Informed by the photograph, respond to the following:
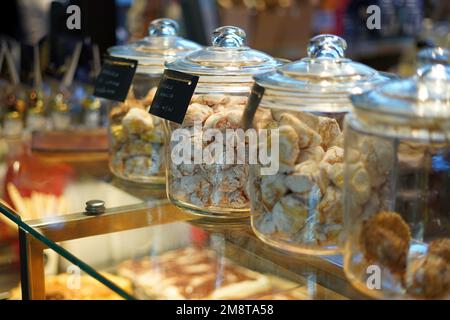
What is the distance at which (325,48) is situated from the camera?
1.02 metres

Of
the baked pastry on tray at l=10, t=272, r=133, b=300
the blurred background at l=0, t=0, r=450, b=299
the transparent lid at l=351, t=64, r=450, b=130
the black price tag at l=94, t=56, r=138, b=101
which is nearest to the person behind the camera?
the transparent lid at l=351, t=64, r=450, b=130

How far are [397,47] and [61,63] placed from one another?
2.24 meters

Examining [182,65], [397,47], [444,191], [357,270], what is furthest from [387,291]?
[397,47]

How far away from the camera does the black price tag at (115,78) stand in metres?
1.43

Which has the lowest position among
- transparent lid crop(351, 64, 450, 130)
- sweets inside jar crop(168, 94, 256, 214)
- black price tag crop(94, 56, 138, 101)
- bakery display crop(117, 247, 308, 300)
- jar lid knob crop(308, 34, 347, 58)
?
bakery display crop(117, 247, 308, 300)

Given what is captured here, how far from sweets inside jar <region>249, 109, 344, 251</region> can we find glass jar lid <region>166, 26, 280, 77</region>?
18cm

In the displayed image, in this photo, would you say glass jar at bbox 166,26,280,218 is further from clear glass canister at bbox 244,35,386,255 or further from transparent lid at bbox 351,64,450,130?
transparent lid at bbox 351,64,450,130

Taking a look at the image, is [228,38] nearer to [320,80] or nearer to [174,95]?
[174,95]

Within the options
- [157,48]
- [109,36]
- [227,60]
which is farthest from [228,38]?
[109,36]

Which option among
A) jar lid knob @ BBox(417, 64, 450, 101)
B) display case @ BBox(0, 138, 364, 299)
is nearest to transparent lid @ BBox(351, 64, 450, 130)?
jar lid knob @ BBox(417, 64, 450, 101)

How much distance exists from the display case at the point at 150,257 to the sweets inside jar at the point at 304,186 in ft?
0.13

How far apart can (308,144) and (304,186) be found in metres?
0.07

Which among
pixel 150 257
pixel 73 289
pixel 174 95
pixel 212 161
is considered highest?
pixel 174 95

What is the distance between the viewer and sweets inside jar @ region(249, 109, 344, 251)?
0.98 metres
